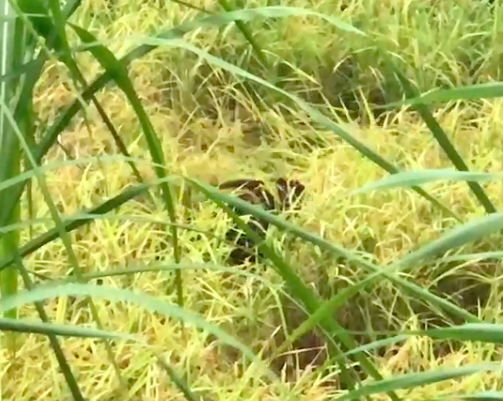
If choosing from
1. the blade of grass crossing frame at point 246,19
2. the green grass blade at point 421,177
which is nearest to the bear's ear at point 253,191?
the blade of grass crossing frame at point 246,19

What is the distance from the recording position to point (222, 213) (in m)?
1.38

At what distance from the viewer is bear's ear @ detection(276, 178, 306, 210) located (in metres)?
1.42

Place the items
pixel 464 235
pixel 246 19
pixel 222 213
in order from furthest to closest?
1. pixel 222 213
2. pixel 246 19
3. pixel 464 235

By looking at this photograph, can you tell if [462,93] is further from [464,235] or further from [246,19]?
[246,19]

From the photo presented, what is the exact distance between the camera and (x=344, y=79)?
1707 mm

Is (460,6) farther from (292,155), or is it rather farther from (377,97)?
(292,155)

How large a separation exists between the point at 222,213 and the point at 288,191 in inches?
4.5

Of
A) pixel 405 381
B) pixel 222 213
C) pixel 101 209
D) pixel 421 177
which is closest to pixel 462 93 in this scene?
pixel 421 177

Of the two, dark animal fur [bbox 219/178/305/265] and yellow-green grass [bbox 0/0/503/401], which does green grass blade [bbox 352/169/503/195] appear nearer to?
yellow-green grass [bbox 0/0/503/401]

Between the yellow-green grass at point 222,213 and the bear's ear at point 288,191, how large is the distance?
18 mm

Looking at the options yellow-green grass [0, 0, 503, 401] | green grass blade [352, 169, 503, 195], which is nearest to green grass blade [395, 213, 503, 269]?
green grass blade [352, 169, 503, 195]

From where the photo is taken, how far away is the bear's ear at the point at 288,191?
1.42 meters

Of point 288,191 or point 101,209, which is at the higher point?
point 101,209

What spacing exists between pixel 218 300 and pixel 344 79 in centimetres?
62
